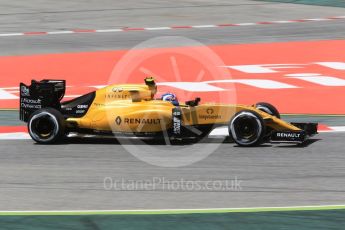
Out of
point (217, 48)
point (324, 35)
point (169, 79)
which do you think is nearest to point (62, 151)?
point (169, 79)

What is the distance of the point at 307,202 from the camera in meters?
12.5

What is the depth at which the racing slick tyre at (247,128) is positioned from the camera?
1614 centimetres

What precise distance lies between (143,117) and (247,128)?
1.85 m

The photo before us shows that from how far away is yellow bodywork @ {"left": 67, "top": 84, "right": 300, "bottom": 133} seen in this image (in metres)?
16.6

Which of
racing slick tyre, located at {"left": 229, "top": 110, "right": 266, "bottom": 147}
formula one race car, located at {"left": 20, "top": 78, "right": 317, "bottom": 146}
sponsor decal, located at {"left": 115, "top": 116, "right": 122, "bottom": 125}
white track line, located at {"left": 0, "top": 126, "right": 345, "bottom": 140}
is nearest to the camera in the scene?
racing slick tyre, located at {"left": 229, "top": 110, "right": 266, "bottom": 147}

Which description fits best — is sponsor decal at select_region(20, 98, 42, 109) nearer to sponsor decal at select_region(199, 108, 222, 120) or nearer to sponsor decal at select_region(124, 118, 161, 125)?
sponsor decal at select_region(124, 118, 161, 125)

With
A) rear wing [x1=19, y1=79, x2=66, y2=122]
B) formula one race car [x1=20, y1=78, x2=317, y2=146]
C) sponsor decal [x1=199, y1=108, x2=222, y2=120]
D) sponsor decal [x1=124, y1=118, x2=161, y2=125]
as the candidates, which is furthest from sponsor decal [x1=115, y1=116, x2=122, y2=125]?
sponsor decal [x1=199, y1=108, x2=222, y2=120]

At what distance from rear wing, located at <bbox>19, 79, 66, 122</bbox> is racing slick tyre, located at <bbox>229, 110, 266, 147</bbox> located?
3442 mm

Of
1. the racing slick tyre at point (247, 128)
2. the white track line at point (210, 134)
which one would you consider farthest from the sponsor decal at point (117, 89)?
the racing slick tyre at point (247, 128)

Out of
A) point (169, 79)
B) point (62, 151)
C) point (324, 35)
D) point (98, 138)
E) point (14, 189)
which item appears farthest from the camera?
point (324, 35)

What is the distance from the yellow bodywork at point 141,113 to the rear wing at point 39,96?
1.94ft

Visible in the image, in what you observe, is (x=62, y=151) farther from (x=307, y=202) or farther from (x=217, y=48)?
(x=217, y=48)

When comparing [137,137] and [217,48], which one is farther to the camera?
[217,48]

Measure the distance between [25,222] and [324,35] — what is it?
23117 mm
